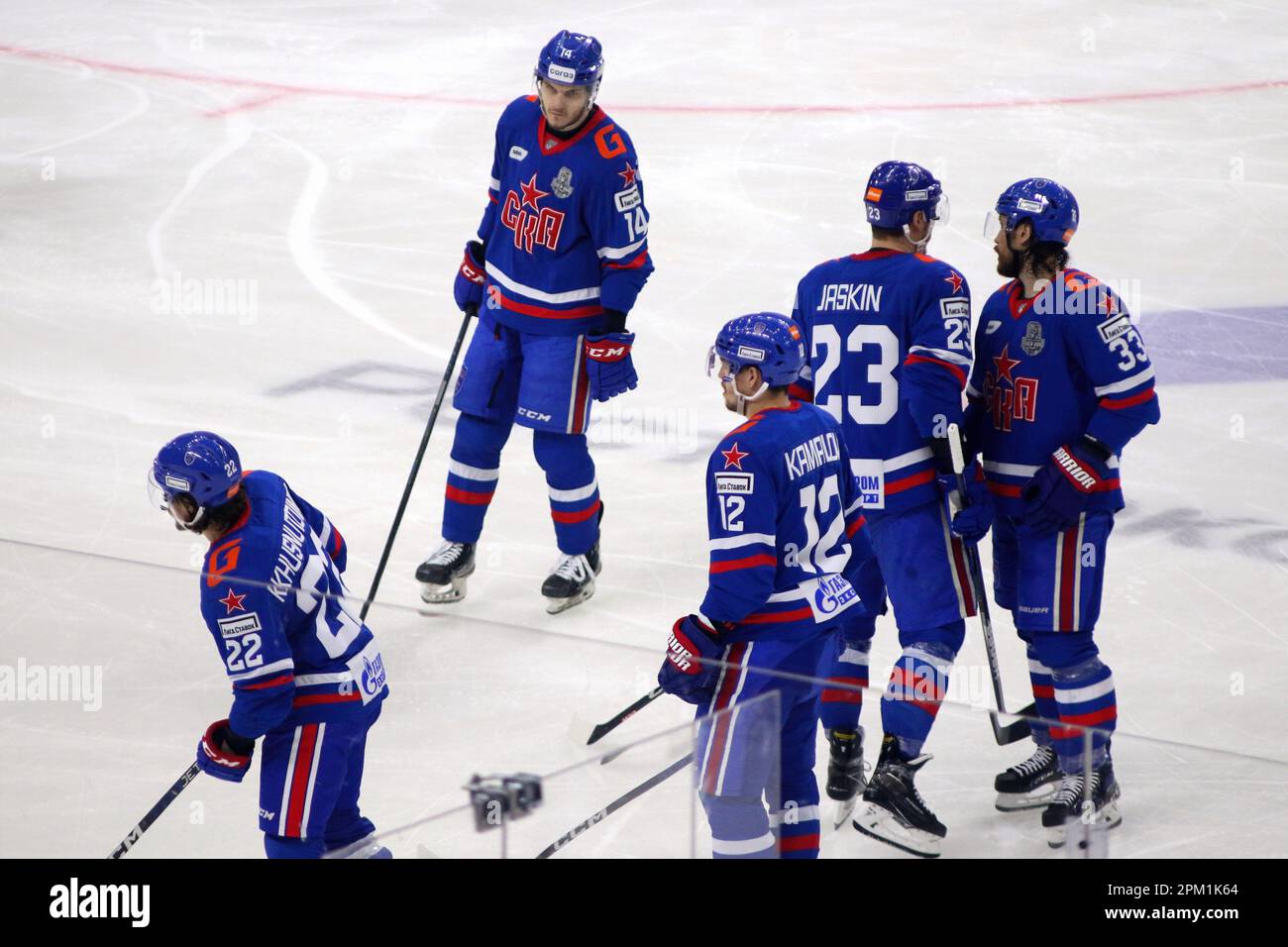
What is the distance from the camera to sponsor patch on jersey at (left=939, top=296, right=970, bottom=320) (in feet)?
13.8

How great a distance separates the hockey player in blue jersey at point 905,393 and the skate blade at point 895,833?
0.32 m

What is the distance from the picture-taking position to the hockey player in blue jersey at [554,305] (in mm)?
5199

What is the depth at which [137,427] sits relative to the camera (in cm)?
652

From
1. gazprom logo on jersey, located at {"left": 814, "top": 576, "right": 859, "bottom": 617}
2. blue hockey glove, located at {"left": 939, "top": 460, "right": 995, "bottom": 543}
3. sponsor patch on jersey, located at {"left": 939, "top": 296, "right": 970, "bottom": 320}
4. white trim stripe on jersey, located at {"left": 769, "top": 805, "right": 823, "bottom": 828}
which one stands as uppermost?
sponsor patch on jersey, located at {"left": 939, "top": 296, "right": 970, "bottom": 320}

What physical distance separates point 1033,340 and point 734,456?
3.16 ft

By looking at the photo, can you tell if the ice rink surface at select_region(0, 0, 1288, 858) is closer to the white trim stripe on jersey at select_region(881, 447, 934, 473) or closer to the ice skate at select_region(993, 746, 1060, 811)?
the ice skate at select_region(993, 746, 1060, 811)

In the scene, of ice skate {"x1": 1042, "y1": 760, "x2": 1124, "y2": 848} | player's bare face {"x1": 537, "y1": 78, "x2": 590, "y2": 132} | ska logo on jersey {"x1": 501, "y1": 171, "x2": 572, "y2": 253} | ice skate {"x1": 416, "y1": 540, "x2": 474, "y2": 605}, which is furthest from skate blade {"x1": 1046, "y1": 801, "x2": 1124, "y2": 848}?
player's bare face {"x1": 537, "y1": 78, "x2": 590, "y2": 132}

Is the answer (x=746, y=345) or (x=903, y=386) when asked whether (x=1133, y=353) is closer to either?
(x=903, y=386)

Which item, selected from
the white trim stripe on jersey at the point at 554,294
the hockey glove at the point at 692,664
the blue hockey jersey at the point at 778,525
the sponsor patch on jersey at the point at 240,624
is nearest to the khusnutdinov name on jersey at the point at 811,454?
the blue hockey jersey at the point at 778,525

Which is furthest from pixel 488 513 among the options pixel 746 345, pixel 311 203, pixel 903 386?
pixel 311 203

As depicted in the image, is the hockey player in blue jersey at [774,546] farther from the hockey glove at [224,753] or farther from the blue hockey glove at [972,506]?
the hockey glove at [224,753]

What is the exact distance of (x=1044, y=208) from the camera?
419 cm

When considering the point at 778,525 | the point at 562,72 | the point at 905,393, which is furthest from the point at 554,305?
the point at 778,525
